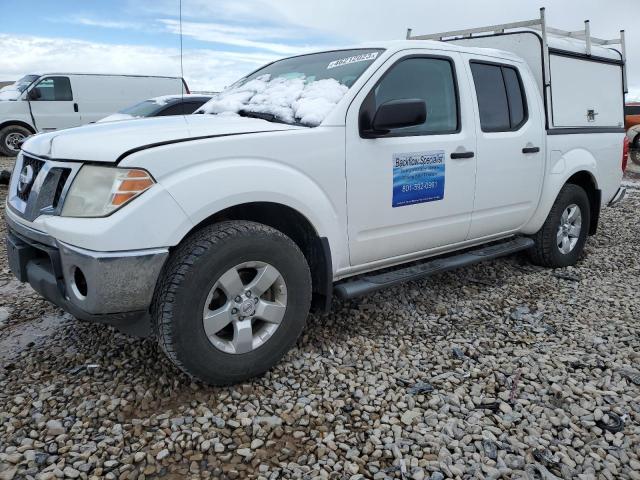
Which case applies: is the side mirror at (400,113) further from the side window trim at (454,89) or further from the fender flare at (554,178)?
the fender flare at (554,178)

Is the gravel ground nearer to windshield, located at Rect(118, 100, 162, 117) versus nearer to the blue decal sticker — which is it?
the blue decal sticker

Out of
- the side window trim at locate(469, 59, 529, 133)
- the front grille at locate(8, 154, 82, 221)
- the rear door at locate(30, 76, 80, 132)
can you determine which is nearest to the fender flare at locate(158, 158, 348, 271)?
the front grille at locate(8, 154, 82, 221)

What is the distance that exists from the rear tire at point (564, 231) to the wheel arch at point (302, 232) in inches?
102

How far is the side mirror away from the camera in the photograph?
9.33 feet

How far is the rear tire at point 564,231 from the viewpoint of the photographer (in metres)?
4.66

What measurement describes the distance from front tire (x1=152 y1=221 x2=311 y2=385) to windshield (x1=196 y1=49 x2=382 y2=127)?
80cm

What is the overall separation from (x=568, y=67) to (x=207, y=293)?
399cm

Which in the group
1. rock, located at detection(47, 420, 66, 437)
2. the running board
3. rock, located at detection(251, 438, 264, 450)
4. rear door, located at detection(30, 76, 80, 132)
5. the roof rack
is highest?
rear door, located at detection(30, 76, 80, 132)

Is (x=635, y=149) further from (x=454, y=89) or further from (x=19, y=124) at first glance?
(x=19, y=124)

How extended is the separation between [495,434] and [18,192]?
2810 mm

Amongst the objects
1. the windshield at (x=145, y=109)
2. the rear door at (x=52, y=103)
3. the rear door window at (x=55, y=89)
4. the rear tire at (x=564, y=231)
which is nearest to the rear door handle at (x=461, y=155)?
the rear tire at (x=564, y=231)

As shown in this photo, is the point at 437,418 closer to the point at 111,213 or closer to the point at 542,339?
the point at 542,339

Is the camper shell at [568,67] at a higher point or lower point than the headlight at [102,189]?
higher

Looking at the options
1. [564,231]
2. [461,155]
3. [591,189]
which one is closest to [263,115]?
[461,155]
